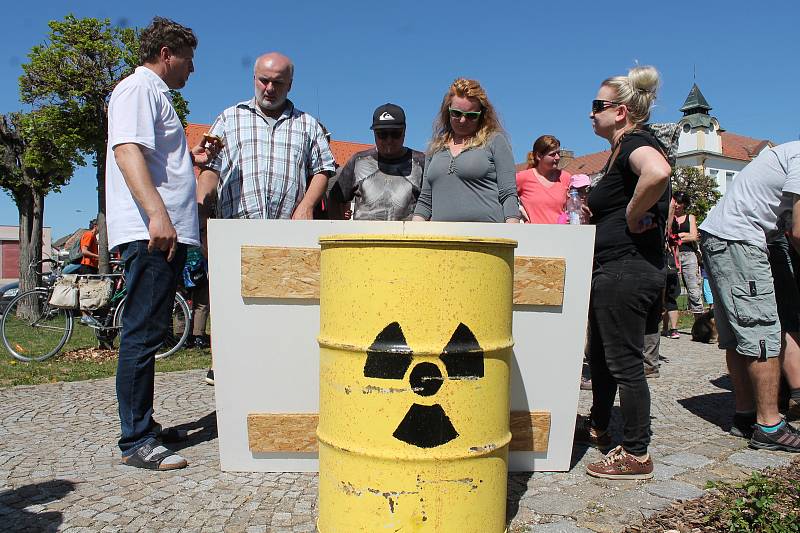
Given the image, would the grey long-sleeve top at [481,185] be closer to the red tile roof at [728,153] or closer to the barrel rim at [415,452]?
the barrel rim at [415,452]

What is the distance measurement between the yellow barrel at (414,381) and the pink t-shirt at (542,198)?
11.2 feet

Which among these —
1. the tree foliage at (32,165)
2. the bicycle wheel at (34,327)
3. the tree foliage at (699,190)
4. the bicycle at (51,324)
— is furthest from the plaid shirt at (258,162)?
the tree foliage at (699,190)

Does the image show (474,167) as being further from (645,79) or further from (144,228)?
(144,228)

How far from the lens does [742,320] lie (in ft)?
13.4

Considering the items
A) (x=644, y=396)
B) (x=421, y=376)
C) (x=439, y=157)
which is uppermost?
(x=439, y=157)

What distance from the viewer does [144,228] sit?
3.45m

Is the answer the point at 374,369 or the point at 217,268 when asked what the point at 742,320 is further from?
the point at 217,268

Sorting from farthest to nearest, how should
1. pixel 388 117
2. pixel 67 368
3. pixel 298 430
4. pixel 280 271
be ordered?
pixel 67 368 < pixel 388 117 < pixel 298 430 < pixel 280 271

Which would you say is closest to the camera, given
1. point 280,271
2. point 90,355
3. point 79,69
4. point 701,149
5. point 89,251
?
point 280,271

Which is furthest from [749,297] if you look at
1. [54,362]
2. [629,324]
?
[54,362]

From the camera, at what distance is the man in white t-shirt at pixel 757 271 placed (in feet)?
13.1

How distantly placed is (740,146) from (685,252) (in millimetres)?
86117

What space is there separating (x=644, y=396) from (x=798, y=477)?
3.04ft

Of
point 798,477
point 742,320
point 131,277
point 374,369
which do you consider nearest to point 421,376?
point 374,369
